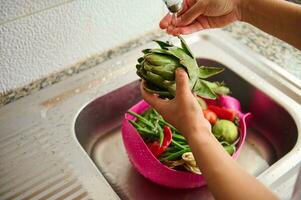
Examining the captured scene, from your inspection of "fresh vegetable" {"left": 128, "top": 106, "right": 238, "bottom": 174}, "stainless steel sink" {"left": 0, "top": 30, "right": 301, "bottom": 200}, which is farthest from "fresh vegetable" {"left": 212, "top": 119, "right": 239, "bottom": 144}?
"stainless steel sink" {"left": 0, "top": 30, "right": 301, "bottom": 200}

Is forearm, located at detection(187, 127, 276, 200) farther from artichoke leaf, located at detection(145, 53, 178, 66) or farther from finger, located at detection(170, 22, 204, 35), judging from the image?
finger, located at detection(170, 22, 204, 35)

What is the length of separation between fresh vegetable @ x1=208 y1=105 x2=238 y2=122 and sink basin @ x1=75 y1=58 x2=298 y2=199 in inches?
4.5

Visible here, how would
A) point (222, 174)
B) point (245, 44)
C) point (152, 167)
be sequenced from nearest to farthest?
point (222, 174)
point (152, 167)
point (245, 44)

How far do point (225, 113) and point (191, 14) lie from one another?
0.85 ft

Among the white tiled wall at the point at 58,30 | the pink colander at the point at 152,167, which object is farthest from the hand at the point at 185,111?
the white tiled wall at the point at 58,30

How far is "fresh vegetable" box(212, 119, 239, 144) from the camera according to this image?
95 cm

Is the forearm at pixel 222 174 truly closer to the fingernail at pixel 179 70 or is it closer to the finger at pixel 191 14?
the fingernail at pixel 179 70

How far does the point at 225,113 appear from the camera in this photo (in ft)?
3.31

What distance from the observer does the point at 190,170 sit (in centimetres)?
86

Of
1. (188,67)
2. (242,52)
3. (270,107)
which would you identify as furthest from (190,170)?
(242,52)

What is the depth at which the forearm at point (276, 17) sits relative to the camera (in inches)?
34.1

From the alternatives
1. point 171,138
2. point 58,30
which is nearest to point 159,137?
point 171,138

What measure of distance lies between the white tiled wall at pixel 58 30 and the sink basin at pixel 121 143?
5.8 inches

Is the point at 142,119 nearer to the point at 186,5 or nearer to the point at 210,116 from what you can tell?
the point at 210,116
